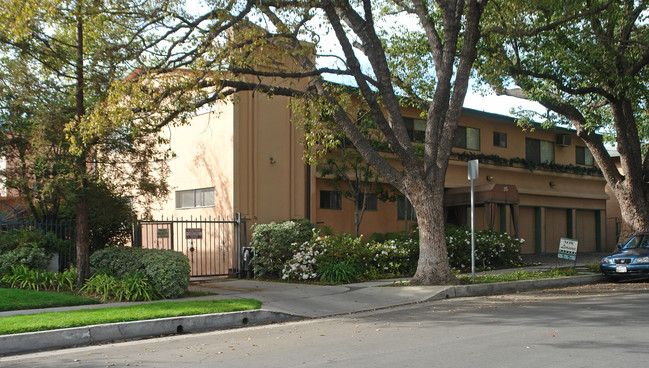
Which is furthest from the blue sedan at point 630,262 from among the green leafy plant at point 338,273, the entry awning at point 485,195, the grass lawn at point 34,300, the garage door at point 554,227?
the grass lawn at point 34,300

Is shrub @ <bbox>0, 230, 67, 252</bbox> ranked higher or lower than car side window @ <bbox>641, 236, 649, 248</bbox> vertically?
higher

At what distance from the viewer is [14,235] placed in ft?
48.3

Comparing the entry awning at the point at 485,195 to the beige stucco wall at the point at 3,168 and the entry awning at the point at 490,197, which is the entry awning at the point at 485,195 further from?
the beige stucco wall at the point at 3,168

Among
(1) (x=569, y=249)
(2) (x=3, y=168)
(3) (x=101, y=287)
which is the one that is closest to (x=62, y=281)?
(3) (x=101, y=287)

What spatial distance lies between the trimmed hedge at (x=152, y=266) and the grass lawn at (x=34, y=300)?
130 cm

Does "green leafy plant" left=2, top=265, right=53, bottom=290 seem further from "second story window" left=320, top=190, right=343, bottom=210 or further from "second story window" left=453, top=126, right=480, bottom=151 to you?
"second story window" left=453, top=126, right=480, bottom=151

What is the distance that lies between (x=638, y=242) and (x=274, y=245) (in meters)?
10.4

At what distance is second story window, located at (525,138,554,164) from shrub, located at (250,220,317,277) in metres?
15.8

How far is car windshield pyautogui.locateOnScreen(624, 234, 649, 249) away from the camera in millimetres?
17203

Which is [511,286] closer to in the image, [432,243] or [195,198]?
[432,243]

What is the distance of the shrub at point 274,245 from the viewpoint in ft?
56.3

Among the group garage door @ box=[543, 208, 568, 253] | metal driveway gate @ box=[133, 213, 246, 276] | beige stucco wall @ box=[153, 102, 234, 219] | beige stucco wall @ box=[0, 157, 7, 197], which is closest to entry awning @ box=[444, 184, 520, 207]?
garage door @ box=[543, 208, 568, 253]

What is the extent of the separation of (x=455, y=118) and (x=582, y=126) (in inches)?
318

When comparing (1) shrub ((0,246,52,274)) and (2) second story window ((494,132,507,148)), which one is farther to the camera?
(2) second story window ((494,132,507,148))
